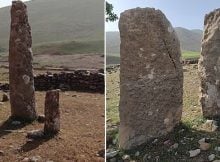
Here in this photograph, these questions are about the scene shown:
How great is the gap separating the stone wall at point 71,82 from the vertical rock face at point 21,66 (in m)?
6.96

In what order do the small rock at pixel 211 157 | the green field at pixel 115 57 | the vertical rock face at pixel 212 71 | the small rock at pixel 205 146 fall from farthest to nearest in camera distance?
the green field at pixel 115 57, the vertical rock face at pixel 212 71, the small rock at pixel 205 146, the small rock at pixel 211 157

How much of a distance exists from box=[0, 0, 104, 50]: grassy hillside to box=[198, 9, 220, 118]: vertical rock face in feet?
274

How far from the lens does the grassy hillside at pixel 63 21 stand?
10278cm

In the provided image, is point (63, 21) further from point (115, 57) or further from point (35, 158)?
point (35, 158)

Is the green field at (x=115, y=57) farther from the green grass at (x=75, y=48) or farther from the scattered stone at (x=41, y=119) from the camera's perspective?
the green grass at (x=75, y=48)

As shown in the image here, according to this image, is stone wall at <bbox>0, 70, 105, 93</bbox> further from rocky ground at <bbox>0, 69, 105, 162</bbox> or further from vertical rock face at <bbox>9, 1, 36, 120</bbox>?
vertical rock face at <bbox>9, 1, 36, 120</bbox>

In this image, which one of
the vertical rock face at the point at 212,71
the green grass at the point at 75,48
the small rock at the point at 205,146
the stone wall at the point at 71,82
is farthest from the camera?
the green grass at the point at 75,48

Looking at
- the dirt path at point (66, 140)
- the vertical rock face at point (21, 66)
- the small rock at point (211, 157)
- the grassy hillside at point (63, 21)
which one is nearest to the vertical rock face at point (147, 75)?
the dirt path at point (66, 140)

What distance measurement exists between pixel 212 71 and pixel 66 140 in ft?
12.6

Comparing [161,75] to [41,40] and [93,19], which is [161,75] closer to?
[41,40]

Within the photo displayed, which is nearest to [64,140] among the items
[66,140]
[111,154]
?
[66,140]

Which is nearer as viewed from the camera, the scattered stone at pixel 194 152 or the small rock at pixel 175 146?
the scattered stone at pixel 194 152

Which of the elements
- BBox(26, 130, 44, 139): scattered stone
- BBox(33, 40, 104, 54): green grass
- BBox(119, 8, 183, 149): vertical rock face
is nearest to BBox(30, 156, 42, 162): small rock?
→ BBox(26, 130, 44, 139): scattered stone

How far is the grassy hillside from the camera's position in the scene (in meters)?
103
